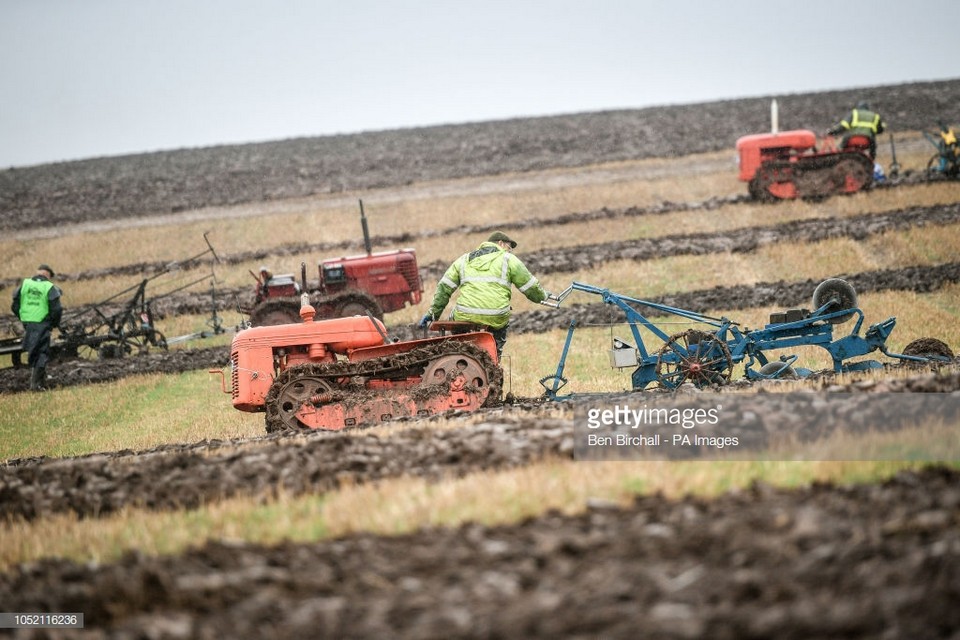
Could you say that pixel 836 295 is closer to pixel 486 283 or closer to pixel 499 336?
pixel 499 336

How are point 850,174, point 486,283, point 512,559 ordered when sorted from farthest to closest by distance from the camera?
point 850,174
point 486,283
point 512,559

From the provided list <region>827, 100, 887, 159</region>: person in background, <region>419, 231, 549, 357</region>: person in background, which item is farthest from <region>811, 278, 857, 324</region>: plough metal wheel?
<region>827, 100, 887, 159</region>: person in background

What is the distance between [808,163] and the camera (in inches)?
959

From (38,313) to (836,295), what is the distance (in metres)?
12.4

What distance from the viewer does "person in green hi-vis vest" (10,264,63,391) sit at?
52.4 ft

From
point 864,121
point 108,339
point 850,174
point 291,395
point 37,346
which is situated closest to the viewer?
point 291,395

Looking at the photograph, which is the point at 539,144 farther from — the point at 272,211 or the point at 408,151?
the point at 272,211

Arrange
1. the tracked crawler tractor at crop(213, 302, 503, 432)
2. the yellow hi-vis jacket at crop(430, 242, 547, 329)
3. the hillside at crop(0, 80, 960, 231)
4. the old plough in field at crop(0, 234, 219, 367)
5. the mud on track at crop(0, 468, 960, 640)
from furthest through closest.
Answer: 1. the hillside at crop(0, 80, 960, 231)
2. the old plough in field at crop(0, 234, 219, 367)
3. the yellow hi-vis jacket at crop(430, 242, 547, 329)
4. the tracked crawler tractor at crop(213, 302, 503, 432)
5. the mud on track at crop(0, 468, 960, 640)

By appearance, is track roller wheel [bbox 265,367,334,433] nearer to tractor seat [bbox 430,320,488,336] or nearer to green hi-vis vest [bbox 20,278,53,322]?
tractor seat [bbox 430,320,488,336]

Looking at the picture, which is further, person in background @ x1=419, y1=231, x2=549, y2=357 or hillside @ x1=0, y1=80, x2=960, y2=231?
hillside @ x1=0, y1=80, x2=960, y2=231

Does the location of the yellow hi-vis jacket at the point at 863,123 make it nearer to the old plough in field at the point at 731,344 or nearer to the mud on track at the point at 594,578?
the old plough in field at the point at 731,344

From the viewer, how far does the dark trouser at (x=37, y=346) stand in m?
16.0

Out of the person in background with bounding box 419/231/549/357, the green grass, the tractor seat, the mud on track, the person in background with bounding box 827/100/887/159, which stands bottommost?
the green grass

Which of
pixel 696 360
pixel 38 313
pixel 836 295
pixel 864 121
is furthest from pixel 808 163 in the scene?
pixel 38 313
